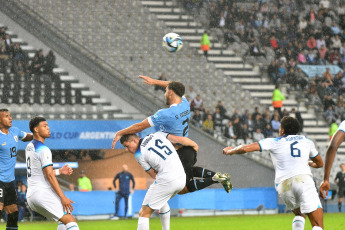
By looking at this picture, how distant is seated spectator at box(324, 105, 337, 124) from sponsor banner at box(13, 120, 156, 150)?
29.3 feet

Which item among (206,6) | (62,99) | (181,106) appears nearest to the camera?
(181,106)

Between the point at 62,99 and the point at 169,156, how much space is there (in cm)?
1717

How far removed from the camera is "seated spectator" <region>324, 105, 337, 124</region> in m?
30.2

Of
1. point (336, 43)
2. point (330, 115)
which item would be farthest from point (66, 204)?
point (336, 43)

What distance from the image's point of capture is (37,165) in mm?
9320

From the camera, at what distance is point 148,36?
101 feet

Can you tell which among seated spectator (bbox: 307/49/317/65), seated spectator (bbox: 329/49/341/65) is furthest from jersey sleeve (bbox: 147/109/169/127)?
seated spectator (bbox: 329/49/341/65)

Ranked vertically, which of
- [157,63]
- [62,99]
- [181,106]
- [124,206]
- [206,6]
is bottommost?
[124,206]

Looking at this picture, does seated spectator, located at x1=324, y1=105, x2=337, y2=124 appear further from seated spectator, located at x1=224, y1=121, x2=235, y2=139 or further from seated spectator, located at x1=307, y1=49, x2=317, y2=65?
seated spectator, located at x1=224, y1=121, x2=235, y2=139

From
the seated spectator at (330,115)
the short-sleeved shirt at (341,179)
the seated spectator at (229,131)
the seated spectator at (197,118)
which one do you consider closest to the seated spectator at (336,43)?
the seated spectator at (330,115)

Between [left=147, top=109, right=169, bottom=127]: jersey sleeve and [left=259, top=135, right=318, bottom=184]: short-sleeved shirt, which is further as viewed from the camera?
[left=147, top=109, right=169, bottom=127]: jersey sleeve

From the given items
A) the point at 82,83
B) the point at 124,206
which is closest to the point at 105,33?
the point at 82,83

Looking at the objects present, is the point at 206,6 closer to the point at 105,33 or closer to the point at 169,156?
the point at 105,33

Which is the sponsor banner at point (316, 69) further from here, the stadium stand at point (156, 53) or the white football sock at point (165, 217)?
the white football sock at point (165, 217)
